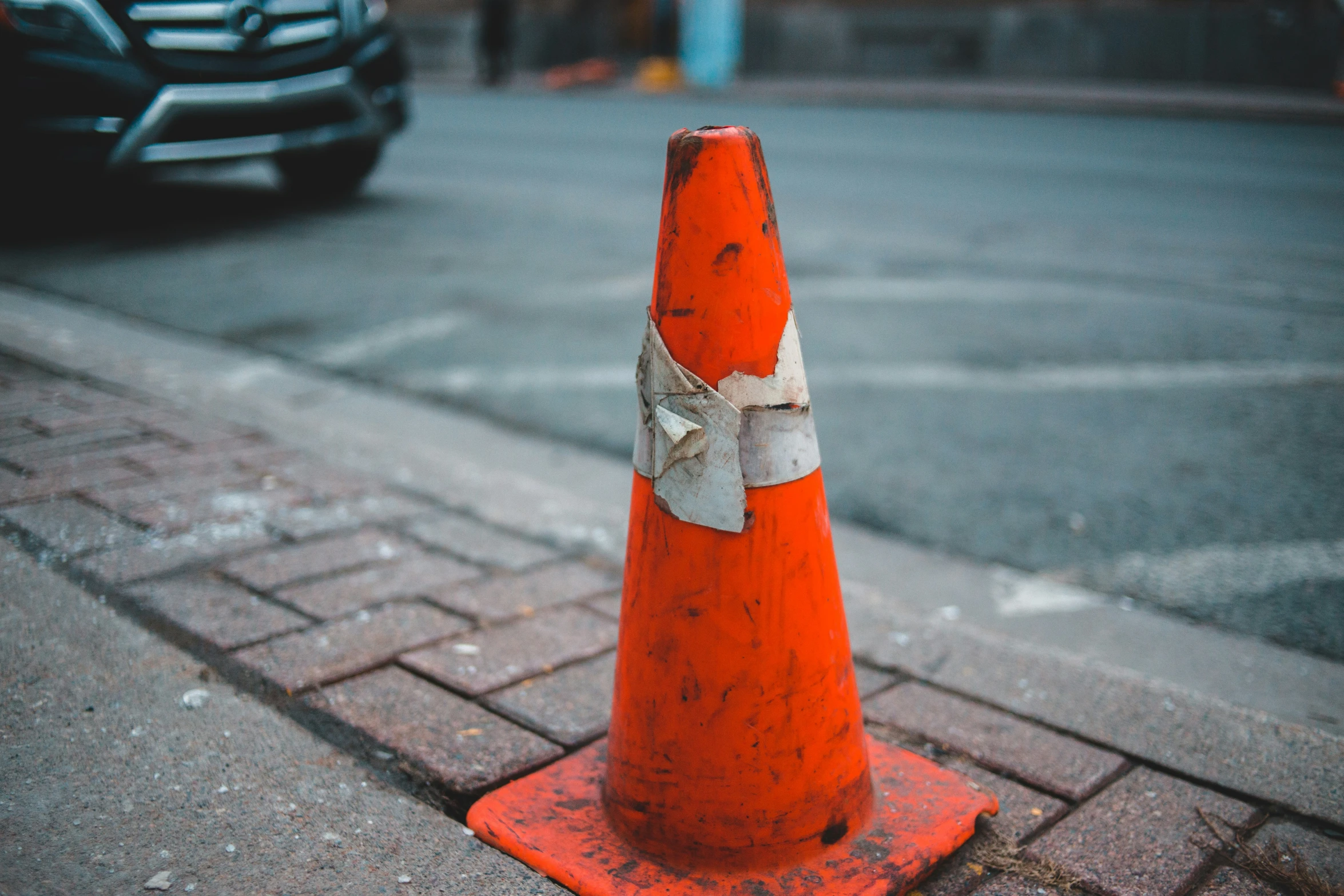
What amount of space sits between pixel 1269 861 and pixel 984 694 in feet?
1.96

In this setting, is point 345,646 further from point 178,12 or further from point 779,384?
point 178,12

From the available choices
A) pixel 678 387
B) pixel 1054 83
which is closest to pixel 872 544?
pixel 678 387

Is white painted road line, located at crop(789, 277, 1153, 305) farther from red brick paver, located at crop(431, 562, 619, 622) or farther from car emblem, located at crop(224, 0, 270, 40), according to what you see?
car emblem, located at crop(224, 0, 270, 40)

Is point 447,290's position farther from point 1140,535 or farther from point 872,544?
point 1140,535

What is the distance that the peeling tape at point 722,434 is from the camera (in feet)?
5.08

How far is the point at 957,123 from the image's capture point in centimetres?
1364

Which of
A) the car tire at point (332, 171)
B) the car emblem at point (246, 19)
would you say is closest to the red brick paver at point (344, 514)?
the car emblem at point (246, 19)

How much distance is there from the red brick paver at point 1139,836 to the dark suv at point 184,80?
18.8ft

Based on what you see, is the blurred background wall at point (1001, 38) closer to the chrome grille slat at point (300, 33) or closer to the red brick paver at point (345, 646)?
the chrome grille slat at point (300, 33)

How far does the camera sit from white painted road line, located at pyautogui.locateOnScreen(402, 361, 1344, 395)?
13.3 ft

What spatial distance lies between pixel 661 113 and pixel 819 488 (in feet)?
47.5

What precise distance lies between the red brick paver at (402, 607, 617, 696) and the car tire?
603 cm

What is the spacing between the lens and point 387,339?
467 cm

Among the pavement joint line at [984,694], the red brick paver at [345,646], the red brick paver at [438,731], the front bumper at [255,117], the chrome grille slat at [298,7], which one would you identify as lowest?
the pavement joint line at [984,694]
